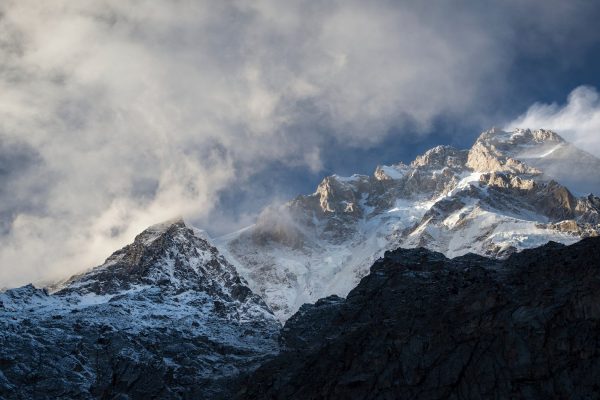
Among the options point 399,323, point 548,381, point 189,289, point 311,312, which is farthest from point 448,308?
point 189,289

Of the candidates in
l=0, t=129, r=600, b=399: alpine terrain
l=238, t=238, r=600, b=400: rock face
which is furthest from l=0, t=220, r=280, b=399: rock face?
l=238, t=238, r=600, b=400: rock face

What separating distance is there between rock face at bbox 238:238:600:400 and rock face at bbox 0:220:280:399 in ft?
73.2

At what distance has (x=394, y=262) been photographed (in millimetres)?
122688

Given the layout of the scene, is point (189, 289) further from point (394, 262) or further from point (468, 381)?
point (468, 381)

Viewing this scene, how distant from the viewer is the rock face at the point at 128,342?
117 m

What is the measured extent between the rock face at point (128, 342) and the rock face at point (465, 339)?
22299mm

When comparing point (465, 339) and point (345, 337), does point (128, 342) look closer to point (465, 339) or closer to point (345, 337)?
point (345, 337)

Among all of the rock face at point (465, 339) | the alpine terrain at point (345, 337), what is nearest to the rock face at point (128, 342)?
the alpine terrain at point (345, 337)

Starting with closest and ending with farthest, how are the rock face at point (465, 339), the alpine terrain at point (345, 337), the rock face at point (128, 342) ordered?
the rock face at point (465, 339), the alpine terrain at point (345, 337), the rock face at point (128, 342)

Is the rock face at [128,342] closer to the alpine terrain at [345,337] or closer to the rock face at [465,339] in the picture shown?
the alpine terrain at [345,337]

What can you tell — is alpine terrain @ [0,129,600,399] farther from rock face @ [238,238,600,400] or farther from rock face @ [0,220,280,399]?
rock face @ [0,220,280,399]

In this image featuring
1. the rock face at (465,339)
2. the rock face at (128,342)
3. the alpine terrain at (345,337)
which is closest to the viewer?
the rock face at (465,339)

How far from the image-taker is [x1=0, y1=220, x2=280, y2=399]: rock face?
117438mm

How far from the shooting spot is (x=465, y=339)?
263ft
